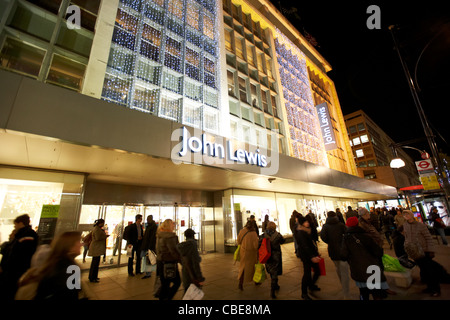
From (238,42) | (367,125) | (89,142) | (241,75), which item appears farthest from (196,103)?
(367,125)

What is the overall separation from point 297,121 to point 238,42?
8.31 meters

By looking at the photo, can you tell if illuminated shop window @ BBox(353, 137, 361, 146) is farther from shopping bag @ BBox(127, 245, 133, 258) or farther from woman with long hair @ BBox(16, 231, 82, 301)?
woman with long hair @ BBox(16, 231, 82, 301)

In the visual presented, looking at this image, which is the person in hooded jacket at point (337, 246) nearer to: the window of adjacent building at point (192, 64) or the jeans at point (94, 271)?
the jeans at point (94, 271)

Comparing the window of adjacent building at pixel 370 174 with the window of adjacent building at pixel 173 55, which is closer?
the window of adjacent building at pixel 173 55

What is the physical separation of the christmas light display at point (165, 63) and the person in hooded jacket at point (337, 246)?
8052mm

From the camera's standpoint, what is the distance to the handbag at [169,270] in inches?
168

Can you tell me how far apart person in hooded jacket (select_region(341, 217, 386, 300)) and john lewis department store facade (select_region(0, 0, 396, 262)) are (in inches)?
189

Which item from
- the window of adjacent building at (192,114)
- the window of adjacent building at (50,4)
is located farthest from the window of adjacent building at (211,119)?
the window of adjacent building at (50,4)

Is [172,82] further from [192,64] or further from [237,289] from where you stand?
[237,289]

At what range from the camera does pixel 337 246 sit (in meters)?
4.80

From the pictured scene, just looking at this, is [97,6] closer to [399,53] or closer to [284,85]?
[399,53]

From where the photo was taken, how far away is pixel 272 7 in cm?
2022

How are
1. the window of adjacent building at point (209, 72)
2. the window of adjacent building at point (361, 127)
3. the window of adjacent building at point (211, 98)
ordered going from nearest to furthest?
the window of adjacent building at point (211, 98)
the window of adjacent building at point (209, 72)
the window of adjacent building at point (361, 127)

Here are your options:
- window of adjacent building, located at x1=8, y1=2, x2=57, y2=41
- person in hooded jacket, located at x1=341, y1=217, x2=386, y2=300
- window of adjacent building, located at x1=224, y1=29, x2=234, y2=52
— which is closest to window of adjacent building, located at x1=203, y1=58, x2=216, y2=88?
window of adjacent building, located at x1=224, y1=29, x2=234, y2=52
